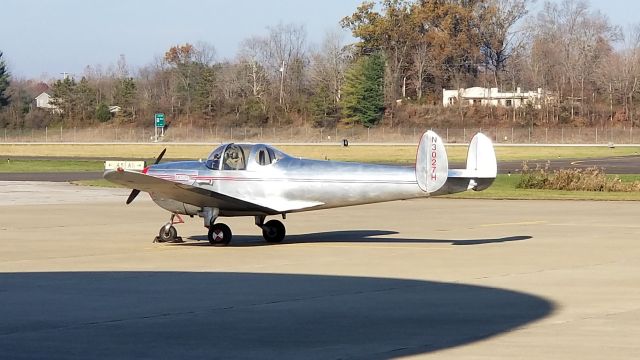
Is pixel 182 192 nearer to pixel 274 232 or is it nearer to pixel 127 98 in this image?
pixel 274 232

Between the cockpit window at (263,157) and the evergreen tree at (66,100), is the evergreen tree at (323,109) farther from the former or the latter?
the cockpit window at (263,157)

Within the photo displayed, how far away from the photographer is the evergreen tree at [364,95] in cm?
11938

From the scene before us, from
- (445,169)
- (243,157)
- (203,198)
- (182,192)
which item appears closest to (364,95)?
(243,157)

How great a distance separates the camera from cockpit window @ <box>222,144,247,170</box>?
21859 millimetres

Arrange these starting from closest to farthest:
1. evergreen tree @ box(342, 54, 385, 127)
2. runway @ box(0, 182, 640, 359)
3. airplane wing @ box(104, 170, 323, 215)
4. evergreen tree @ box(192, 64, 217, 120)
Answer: runway @ box(0, 182, 640, 359), airplane wing @ box(104, 170, 323, 215), evergreen tree @ box(342, 54, 385, 127), evergreen tree @ box(192, 64, 217, 120)

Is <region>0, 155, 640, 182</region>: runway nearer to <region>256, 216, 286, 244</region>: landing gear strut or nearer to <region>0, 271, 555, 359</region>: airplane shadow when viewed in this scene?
<region>256, 216, 286, 244</region>: landing gear strut

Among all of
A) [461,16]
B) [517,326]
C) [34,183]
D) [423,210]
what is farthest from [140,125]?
[517,326]

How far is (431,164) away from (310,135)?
99666 mm

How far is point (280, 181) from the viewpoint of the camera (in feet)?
70.3

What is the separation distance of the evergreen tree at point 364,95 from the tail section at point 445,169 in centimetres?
9875

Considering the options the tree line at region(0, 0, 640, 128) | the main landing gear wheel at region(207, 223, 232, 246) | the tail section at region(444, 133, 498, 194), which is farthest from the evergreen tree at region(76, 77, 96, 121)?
the tail section at region(444, 133, 498, 194)

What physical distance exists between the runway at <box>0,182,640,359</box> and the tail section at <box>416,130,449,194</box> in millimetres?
1328

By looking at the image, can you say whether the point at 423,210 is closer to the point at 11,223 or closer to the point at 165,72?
the point at 11,223

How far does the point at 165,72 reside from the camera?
524 feet
